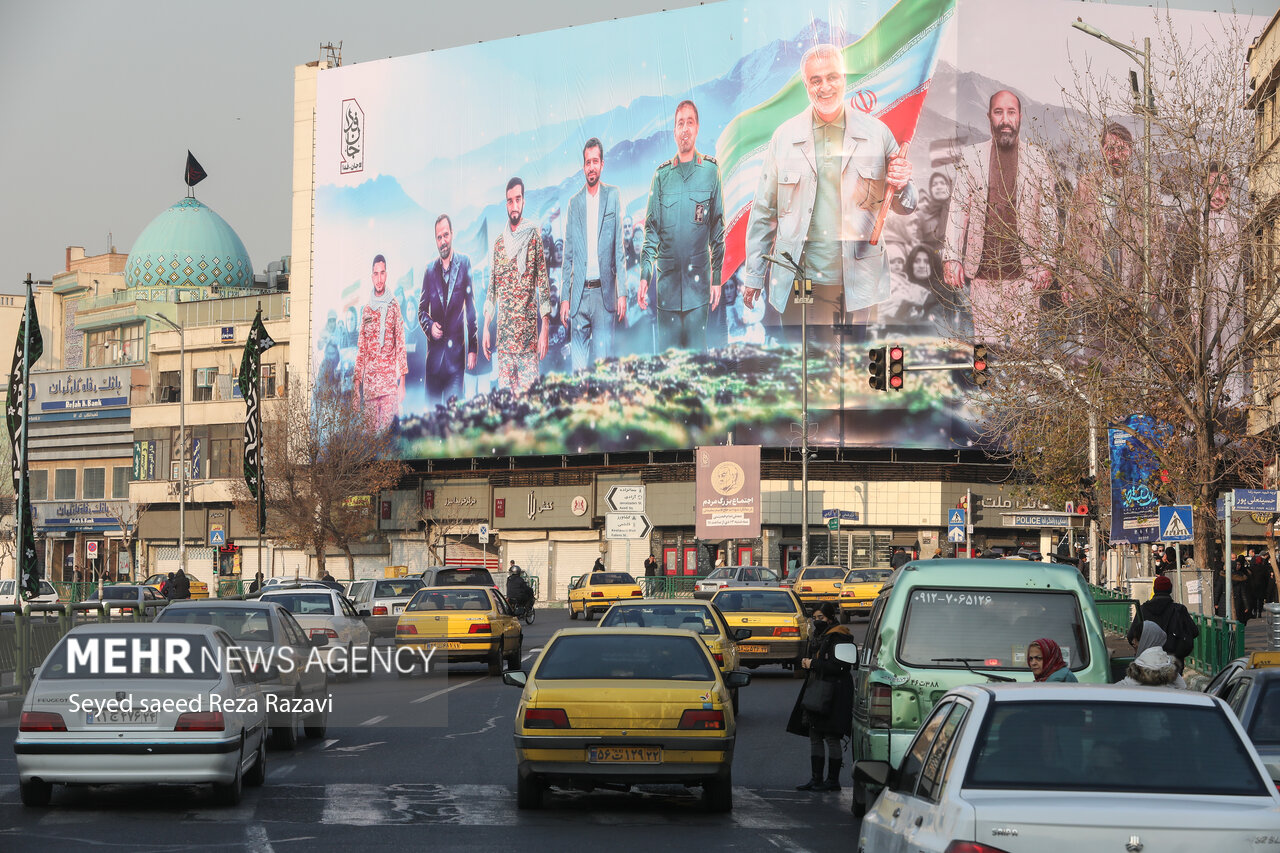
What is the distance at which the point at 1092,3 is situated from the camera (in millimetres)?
73438

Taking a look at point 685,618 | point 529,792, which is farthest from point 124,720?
point 685,618

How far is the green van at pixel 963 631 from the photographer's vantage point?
12023 mm

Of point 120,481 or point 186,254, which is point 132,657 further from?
point 186,254

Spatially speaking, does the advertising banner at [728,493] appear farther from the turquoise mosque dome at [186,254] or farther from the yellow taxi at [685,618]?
the turquoise mosque dome at [186,254]

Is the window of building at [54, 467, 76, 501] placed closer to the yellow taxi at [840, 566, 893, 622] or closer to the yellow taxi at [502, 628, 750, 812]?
the yellow taxi at [840, 566, 893, 622]

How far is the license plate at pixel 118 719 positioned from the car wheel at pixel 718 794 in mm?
4381

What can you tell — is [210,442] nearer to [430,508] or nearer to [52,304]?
[430,508]

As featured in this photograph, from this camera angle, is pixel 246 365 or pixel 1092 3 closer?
pixel 246 365

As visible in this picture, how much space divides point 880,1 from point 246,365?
35301 millimetres

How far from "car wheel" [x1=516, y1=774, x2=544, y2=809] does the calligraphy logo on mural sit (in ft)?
245

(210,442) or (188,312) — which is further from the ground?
(188,312)

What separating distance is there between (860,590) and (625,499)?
726 centimetres

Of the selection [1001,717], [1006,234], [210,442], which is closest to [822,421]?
[210,442]

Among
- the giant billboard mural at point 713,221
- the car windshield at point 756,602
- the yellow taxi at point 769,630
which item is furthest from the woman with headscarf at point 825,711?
the giant billboard mural at point 713,221
